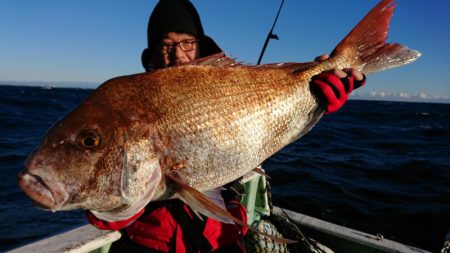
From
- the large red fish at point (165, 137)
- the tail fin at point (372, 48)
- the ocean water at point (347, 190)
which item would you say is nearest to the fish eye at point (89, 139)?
the large red fish at point (165, 137)

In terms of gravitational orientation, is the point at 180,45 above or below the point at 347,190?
above

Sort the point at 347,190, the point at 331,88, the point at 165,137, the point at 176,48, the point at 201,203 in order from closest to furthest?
the point at 201,203
the point at 165,137
the point at 331,88
the point at 176,48
the point at 347,190

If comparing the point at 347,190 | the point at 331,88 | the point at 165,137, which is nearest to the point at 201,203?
the point at 165,137

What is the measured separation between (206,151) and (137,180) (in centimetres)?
43

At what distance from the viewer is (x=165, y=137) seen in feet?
6.46

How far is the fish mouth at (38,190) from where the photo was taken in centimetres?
169

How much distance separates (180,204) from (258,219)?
102 inches

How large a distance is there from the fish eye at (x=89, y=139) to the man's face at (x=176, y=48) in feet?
4.73

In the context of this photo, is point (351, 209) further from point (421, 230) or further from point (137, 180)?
point (137, 180)

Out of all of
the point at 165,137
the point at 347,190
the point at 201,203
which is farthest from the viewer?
the point at 347,190

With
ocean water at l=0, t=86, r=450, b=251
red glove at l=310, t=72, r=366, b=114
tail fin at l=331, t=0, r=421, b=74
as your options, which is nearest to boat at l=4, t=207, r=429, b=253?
red glove at l=310, t=72, r=366, b=114

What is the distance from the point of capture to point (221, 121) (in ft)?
7.09

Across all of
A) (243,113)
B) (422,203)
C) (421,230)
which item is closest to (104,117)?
(243,113)

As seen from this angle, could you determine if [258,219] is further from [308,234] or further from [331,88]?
[331,88]
